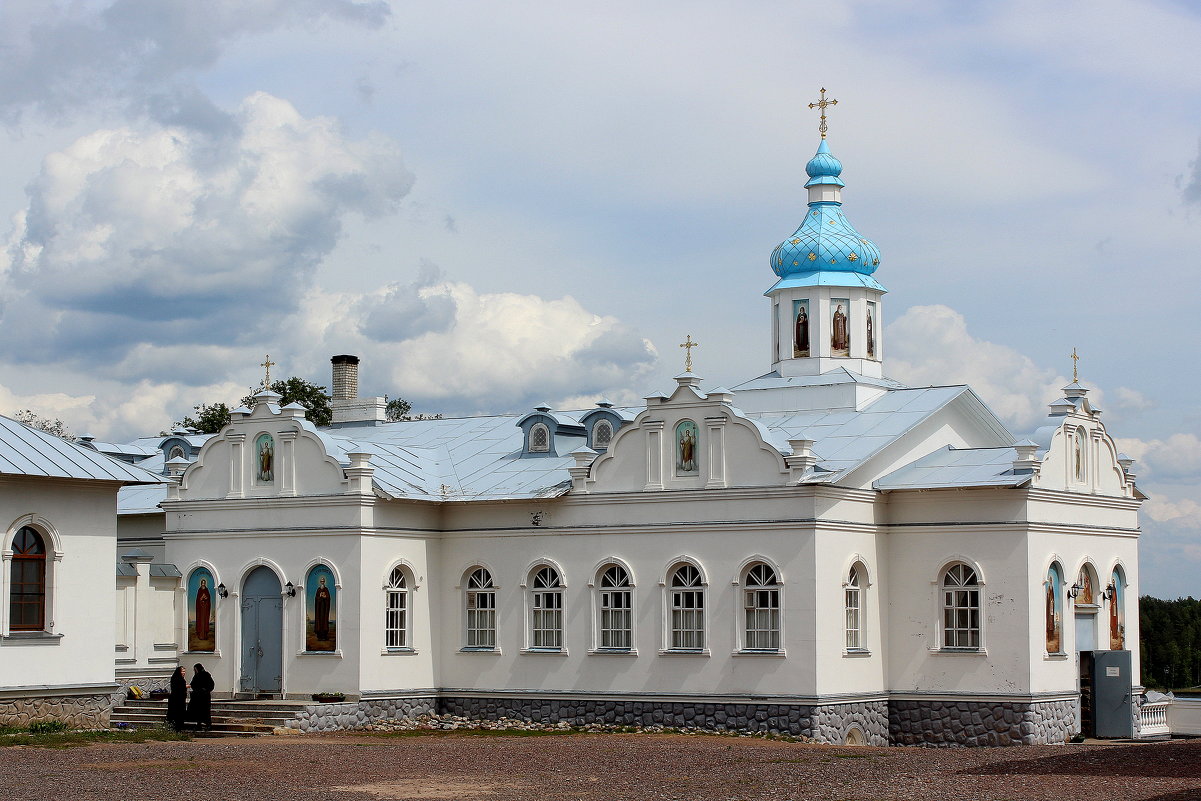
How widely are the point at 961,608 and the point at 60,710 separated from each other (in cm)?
1469

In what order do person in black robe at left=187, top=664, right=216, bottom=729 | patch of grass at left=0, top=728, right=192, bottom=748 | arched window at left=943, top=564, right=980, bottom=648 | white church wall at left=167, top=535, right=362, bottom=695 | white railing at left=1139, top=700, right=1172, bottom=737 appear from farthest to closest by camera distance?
white railing at left=1139, top=700, right=1172, bottom=737, white church wall at left=167, top=535, right=362, bottom=695, arched window at left=943, top=564, right=980, bottom=648, person in black robe at left=187, top=664, right=216, bottom=729, patch of grass at left=0, top=728, right=192, bottom=748

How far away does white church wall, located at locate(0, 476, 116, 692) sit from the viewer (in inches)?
1054

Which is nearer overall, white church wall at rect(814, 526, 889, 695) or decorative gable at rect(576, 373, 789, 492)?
white church wall at rect(814, 526, 889, 695)

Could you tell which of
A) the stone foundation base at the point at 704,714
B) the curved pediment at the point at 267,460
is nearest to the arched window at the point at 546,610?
the stone foundation base at the point at 704,714

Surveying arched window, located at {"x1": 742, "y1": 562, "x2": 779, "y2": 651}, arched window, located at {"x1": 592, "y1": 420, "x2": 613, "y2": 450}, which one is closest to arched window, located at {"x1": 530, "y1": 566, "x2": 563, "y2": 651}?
arched window, located at {"x1": 592, "y1": 420, "x2": 613, "y2": 450}

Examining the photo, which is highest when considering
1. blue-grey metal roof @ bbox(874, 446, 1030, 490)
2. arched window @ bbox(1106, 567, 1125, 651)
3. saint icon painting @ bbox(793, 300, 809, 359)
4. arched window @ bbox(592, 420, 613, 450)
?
saint icon painting @ bbox(793, 300, 809, 359)

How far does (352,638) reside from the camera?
30188mm

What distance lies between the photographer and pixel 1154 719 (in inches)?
1275

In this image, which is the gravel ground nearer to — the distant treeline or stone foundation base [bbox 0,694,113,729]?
stone foundation base [bbox 0,694,113,729]

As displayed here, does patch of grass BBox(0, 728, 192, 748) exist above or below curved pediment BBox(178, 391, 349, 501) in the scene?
below

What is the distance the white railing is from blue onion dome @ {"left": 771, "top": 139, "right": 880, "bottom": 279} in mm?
9823

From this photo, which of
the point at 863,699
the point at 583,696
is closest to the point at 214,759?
the point at 583,696

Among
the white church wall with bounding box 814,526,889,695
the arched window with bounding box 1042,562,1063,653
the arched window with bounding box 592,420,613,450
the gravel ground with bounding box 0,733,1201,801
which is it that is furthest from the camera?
the arched window with bounding box 592,420,613,450

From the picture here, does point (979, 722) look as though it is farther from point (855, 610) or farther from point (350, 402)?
point (350, 402)
